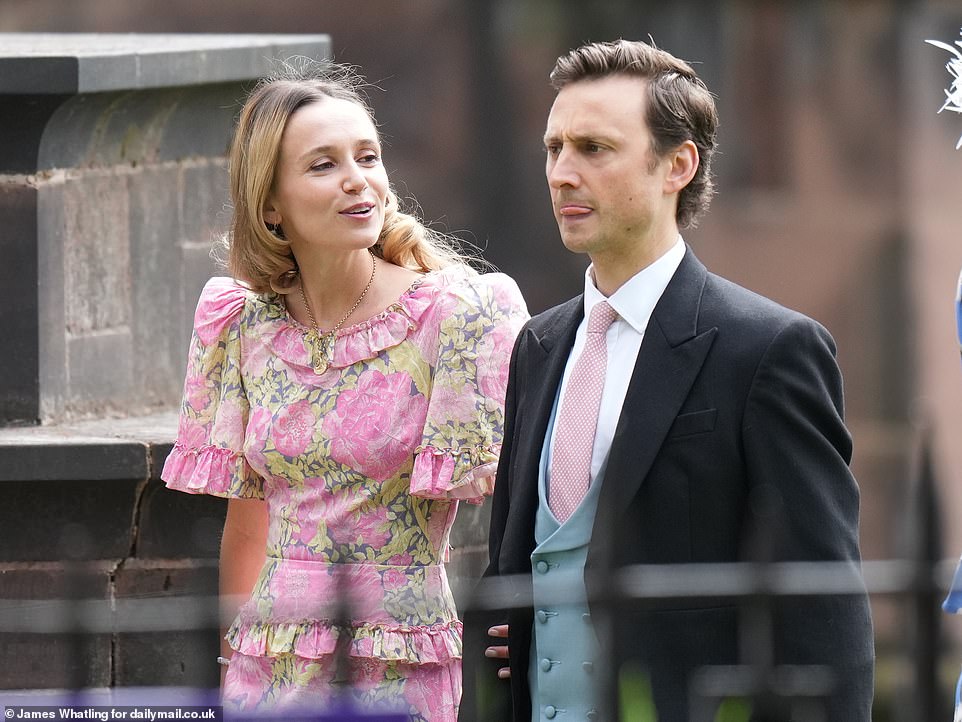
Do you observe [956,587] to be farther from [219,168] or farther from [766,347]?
[219,168]

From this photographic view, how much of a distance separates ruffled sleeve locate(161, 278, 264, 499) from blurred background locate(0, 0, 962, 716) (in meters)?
6.98

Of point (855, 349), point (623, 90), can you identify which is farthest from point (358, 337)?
point (855, 349)

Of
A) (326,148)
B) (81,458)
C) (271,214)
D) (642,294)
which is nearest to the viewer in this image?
(642,294)

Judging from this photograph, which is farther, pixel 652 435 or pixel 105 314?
pixel 105 314

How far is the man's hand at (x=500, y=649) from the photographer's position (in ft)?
10.0

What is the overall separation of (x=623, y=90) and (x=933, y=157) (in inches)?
343

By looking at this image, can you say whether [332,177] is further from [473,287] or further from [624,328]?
[624,328]

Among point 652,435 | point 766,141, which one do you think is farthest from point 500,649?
point 766,141

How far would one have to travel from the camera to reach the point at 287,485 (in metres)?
3.32

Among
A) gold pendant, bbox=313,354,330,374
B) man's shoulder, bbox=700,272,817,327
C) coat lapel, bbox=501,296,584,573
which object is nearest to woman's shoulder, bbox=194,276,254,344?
gold pendant, bbox=313,354,330,374

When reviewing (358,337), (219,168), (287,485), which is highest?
(219,168)

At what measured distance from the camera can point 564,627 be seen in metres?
2.85

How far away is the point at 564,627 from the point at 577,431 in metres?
0.34

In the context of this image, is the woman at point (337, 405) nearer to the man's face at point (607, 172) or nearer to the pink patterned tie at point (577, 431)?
the pink patterned tie at point (577, 431)
